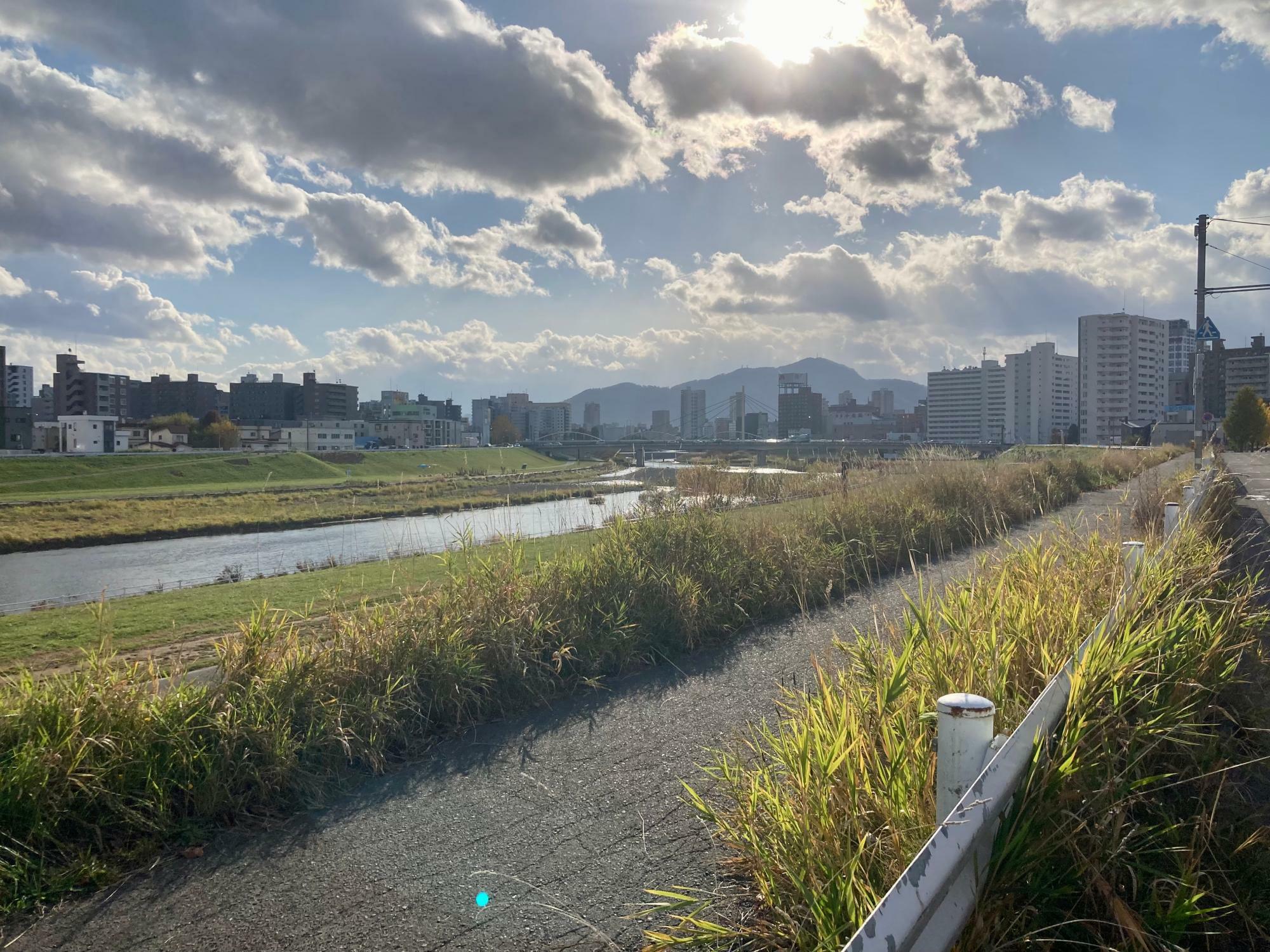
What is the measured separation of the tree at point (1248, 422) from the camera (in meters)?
56.1

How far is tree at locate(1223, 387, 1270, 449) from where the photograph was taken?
5609 centimetres

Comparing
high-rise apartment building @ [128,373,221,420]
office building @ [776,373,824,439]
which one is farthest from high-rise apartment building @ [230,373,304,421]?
office building @ [776,373,824,439]

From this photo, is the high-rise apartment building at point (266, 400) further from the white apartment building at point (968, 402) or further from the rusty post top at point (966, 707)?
the rusty post top at point (966, 707)

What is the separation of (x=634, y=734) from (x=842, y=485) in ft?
31.6

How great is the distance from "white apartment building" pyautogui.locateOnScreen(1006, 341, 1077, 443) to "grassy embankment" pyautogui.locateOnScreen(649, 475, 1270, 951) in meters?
139

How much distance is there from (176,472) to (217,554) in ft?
106

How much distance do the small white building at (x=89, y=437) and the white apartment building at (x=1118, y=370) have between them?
121962 millimetres

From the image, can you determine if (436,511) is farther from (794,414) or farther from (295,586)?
(794,414)

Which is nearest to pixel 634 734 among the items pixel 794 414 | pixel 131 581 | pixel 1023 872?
pixel 1023 872

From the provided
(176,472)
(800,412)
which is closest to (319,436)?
(176,472)

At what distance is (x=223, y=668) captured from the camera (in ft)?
14.9

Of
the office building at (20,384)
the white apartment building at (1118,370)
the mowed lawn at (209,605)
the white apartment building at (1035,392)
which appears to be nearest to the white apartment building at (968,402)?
the white apartment building at (1035,392)

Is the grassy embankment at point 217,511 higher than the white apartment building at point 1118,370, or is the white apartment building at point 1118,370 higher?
the white apartment building at point 1118,370

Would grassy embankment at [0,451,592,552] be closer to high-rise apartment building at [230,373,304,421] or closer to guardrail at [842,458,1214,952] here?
guardrail at [842,458,1214,952]
